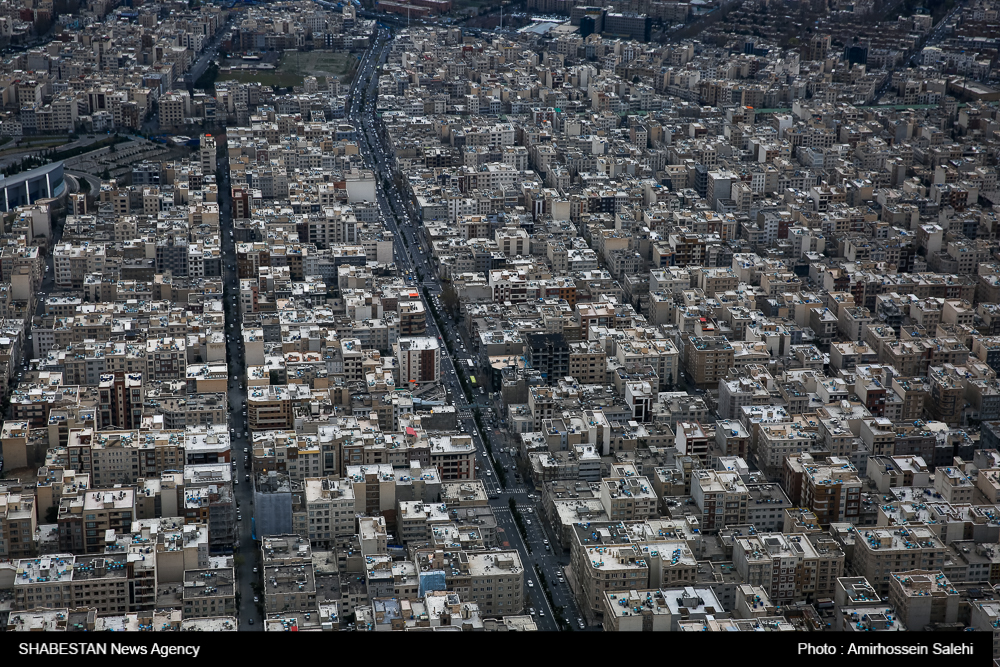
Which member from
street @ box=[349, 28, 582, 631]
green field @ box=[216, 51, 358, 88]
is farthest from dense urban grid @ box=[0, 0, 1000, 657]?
green field @ box=[216, 51, 358, 88]

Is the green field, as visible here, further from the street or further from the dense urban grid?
the street

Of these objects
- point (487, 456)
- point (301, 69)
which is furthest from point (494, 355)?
point (301, 69)

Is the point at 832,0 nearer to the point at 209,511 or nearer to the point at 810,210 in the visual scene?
the point at 810,210

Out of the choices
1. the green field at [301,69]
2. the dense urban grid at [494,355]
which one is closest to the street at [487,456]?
the dense urban grid at [494,355]

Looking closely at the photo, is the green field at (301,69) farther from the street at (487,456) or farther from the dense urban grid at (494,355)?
the street at (487,456)

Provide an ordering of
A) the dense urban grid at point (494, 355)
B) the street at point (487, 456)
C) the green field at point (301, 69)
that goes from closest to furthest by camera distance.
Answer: the dense urban grid at point (494, 355) < the street at point (487, 456) < the green field at point (301, 69)
